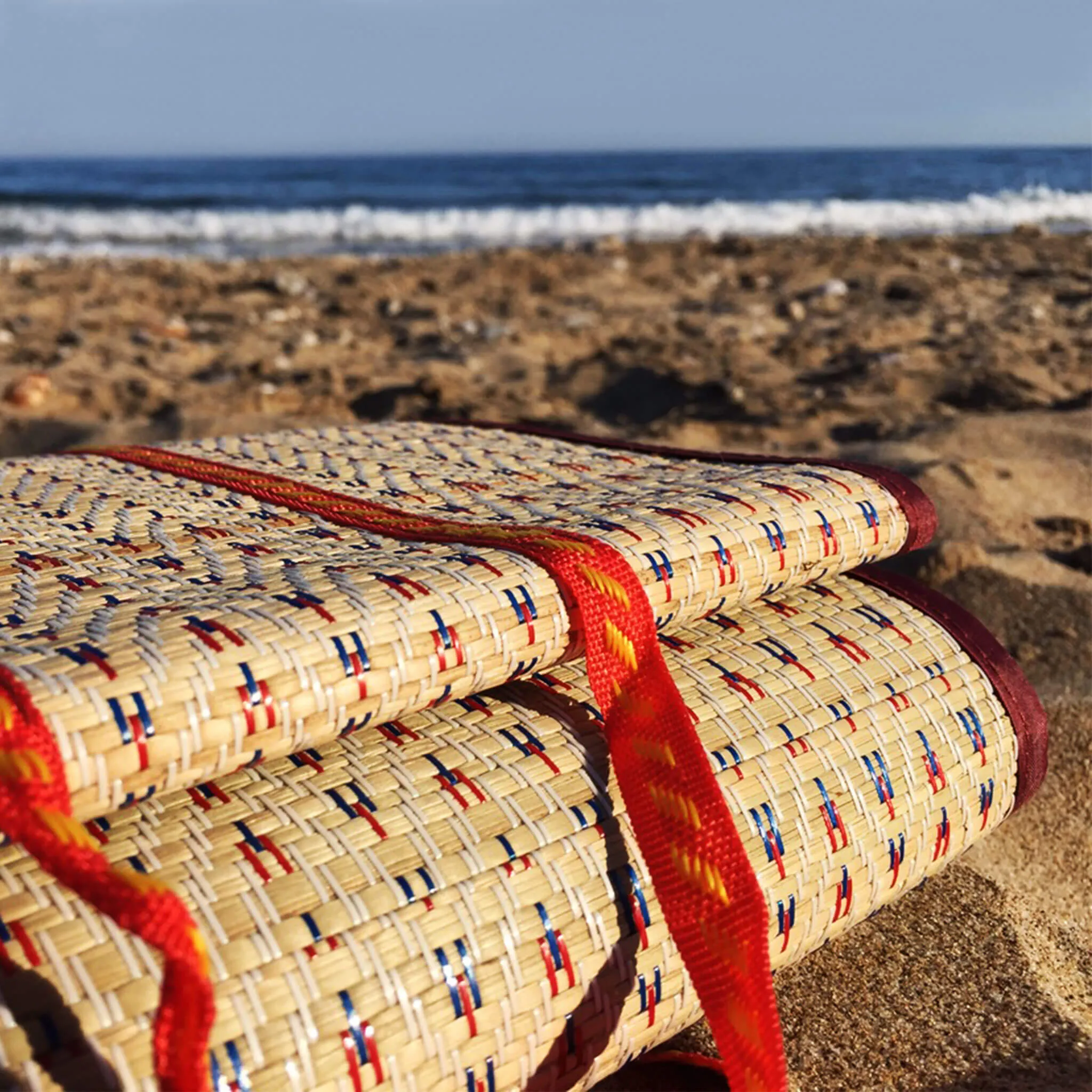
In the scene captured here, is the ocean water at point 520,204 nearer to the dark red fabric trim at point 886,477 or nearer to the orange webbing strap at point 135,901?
the dark red fabric trim at point 886,477

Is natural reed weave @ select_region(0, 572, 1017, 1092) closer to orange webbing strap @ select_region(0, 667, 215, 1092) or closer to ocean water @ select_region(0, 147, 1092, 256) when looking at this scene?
orange webbing strap @ select_region(0, 667, 215, 1092)

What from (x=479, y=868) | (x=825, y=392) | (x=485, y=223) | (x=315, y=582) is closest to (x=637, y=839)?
(x=479, y=868)

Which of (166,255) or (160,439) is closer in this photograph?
(160,439)

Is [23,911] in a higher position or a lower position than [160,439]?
higher

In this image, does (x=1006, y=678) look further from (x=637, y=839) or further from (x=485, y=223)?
(x=485, y=223)

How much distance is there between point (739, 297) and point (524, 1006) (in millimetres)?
5362

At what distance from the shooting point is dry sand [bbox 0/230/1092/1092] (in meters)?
1.27

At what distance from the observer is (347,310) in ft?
19.2

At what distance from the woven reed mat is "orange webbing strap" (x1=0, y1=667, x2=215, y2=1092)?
0.06 ft

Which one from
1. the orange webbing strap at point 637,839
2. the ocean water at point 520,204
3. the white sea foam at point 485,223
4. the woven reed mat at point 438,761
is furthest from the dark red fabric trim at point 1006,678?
the white sea foam at point 485,223

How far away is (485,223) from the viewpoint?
1232 centimetres

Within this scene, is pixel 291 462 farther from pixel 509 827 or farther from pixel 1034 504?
pixel 1034 504

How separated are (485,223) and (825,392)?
9.07m

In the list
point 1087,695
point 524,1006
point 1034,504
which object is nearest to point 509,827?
point 524,1006
